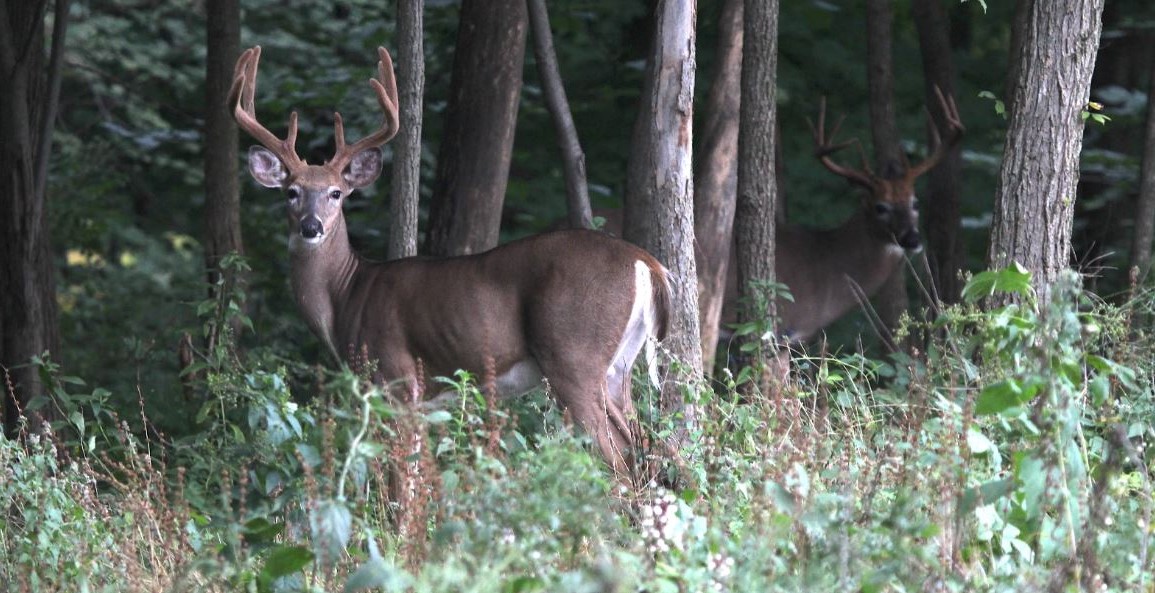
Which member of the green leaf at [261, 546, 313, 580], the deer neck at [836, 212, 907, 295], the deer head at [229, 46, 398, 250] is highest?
the deer head at [229, 46, 398, 250]

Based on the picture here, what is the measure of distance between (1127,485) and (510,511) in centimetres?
203

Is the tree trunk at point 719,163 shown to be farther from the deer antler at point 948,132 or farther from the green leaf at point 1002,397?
the green leaf at point 1002,397

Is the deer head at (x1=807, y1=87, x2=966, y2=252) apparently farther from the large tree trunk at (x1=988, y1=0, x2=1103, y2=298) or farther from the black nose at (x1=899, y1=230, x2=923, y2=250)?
the large tree trunk at (x1=988, y1=0, x2=1103, y2=298)

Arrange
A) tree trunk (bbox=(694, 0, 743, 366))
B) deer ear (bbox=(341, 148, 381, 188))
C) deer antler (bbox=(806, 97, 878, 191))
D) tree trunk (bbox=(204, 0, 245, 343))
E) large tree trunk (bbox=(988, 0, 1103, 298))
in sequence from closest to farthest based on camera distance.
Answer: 1. large tree trunk (bbox=(988, 0, 1103, 298))
2. tree trunk (bbox=(694, 0, 743, 366))
3. deer ear (bbox=(341, 148, 381, 188))
4. tree trunk (bbox=(204, 0, 245, 343))
5. deer antler (bbox=(806, 97, 878, 191))

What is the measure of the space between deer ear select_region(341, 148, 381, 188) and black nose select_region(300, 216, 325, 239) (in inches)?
16.2

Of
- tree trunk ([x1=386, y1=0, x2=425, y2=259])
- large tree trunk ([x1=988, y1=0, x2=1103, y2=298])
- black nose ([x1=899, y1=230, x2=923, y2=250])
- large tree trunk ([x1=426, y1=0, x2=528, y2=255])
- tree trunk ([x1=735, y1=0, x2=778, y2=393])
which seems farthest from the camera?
black nose ([x1=899, y1=230, x2=923, y2=250])

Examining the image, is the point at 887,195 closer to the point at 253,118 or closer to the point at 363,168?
the point at 363,168

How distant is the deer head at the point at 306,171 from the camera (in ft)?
24.9

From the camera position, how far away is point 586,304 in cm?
675

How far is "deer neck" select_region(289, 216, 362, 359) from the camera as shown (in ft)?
25.3

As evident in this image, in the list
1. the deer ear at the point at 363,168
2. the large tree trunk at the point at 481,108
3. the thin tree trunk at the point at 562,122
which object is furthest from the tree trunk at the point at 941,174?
the deer ear at the point at 363,168

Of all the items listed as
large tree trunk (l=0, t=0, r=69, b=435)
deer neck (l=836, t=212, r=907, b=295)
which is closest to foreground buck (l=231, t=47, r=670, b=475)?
large tree trunk (l=0, t=0, r=69, b=435)

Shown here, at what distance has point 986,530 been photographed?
4148mm

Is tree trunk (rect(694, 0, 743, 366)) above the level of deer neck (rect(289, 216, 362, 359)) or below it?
above
